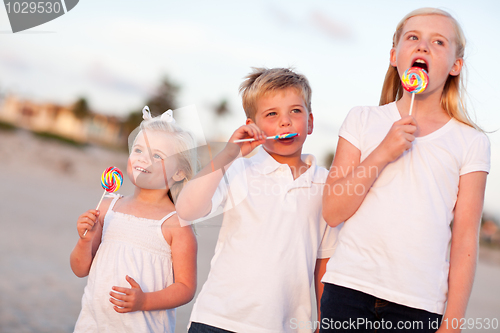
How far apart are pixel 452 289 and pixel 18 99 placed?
94.8 ft

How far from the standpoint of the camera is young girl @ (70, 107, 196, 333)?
2.50 meters

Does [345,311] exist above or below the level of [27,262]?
below

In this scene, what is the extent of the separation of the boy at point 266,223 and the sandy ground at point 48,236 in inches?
7.9

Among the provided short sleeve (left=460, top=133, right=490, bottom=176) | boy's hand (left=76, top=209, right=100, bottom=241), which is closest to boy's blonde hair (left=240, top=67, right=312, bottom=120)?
short sleeve (left=460, top=133, right=490, bottom=176)

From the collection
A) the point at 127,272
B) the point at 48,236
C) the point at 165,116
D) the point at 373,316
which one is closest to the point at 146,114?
the point at 165,116

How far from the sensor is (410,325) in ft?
6.28

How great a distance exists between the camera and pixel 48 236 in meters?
15.7

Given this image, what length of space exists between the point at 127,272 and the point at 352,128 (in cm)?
144

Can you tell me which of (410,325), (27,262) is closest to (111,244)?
(410,325)

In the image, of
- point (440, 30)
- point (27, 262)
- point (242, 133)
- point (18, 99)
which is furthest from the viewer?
point (18, 99)

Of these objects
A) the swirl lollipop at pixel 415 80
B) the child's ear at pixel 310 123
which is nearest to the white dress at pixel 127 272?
the child's ear at pixel 310 123

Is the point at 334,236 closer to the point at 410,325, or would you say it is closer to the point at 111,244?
the point at 410,325

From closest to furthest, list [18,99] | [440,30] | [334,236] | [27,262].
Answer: [440,30] < [334,236] < [27,262] < [18,99]

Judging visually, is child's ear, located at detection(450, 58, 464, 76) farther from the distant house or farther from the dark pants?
the distant house
